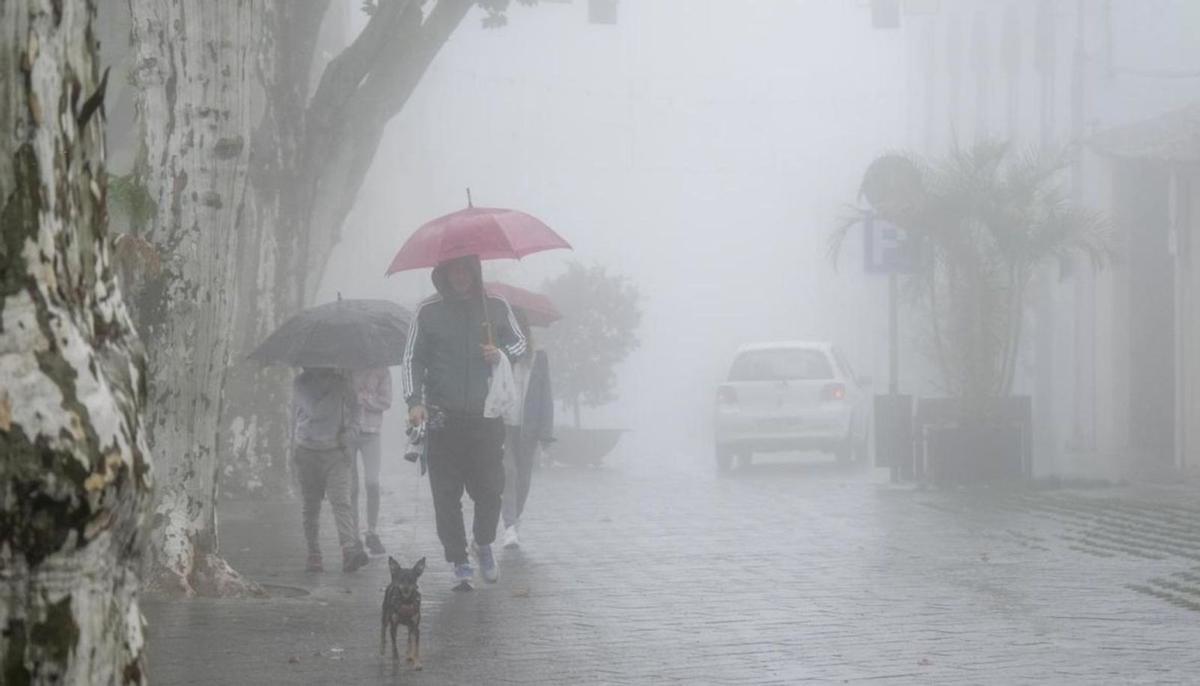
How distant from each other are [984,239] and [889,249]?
3.16ft

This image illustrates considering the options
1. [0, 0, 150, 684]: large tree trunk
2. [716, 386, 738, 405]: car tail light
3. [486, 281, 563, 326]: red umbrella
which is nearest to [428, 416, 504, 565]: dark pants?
[486, 281, 563, 326]: red umbrella

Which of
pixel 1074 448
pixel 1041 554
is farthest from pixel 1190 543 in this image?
pixel 1074 448

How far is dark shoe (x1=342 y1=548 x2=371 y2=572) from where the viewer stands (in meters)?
12.2

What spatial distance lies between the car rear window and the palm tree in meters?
4.18

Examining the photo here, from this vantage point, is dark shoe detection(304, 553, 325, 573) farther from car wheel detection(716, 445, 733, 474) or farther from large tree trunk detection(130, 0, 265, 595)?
car wheel detection(716, 445, 733, 474)

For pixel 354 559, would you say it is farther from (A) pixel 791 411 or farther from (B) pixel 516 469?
(A) pixel 791 411

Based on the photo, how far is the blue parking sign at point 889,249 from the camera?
71.6 feet

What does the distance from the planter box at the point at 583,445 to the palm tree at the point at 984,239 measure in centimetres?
695

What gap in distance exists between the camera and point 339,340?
12258 millimetres

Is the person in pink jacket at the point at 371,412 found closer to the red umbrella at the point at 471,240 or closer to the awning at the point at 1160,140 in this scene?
the red umbrella at the point at 471,240

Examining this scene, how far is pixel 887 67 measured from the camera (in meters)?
78.4

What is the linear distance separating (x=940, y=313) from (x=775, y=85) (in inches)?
2636

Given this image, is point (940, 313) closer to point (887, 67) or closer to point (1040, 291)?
point (1040, 291)

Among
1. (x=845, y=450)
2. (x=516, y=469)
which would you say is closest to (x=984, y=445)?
(x=845, y=450)
